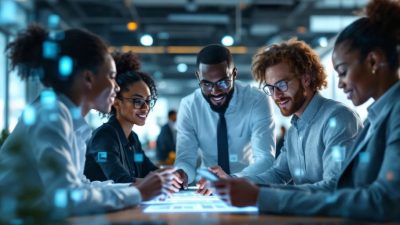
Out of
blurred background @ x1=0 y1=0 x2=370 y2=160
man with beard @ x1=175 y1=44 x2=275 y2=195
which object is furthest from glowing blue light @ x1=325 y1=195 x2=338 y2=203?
blurred background @ x1=0 y1=0 x2=370 y2=160

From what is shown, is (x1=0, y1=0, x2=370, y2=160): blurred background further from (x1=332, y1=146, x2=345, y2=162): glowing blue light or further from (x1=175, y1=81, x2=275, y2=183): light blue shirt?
(x1=332, y1=146, x2=345, y2=162): glowing blue light

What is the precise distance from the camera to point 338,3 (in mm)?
8828

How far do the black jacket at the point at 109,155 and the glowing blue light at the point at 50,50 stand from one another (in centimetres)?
79

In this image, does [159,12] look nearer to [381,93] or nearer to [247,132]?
[247,132]

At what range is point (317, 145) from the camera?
2256 millimetres

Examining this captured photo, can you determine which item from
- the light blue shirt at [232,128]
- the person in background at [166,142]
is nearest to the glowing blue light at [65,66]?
the light blue shirt at [232,128]

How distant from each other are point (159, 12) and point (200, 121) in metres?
6.55

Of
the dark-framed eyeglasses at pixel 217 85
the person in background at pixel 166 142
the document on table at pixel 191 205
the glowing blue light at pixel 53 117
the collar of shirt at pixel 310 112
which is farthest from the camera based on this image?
the person in background at pixel 166 142

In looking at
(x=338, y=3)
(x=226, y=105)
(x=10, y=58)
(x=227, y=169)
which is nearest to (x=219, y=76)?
(x=226, y=105)

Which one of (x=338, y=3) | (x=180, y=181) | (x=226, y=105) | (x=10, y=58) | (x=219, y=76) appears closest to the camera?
(x=10, y=58)

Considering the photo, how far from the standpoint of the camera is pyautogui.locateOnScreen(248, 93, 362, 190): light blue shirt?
2.09m

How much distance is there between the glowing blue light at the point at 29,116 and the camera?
5.36 ft

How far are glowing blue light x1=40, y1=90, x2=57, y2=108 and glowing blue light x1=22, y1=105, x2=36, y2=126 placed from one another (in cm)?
4

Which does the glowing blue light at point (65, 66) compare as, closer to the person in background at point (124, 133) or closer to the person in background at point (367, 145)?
the person in background at point (367, 145)
